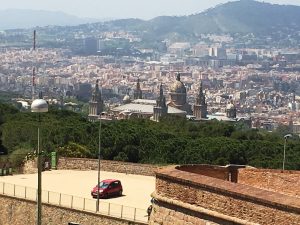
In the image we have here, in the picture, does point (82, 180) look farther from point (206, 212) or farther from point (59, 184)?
point (206, 212)

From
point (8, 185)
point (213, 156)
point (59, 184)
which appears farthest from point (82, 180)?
point (213, 156)

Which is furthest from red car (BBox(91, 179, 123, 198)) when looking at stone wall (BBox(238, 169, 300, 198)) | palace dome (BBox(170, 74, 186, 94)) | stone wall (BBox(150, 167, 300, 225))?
palace dome (BBox(170, 74, 186, 94))

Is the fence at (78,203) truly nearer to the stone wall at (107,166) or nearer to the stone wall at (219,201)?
the stone wall at (107,166)

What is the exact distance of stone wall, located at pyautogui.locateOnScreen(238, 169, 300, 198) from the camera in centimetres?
1484

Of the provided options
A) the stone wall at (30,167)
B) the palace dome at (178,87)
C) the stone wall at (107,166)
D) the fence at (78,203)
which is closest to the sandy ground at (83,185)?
the fence at (78,203)

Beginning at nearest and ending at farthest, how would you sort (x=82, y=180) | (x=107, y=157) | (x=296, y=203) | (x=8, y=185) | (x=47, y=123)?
(x=296, y=203)
(x=8, y=185)
(x=82, y=180)
(x=107, y=157)
(x=47, y=123)

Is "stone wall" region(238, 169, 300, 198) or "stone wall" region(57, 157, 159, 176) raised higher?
"stone wall" region(238, 169, 300, 198)

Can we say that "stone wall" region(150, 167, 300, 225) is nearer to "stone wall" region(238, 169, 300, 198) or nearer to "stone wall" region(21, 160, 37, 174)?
"stone wall" region(238, 169, 300, 198)

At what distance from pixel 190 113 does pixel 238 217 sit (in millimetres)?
125428

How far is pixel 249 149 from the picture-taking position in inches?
1608

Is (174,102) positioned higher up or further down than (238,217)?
further down

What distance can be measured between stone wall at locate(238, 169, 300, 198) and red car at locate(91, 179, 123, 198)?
29.2 ft

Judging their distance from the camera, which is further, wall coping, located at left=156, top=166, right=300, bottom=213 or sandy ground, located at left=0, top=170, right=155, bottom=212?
sandy ground, located at left=0, top=170, right=155, bottom=212

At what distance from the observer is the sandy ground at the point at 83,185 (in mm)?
23594
